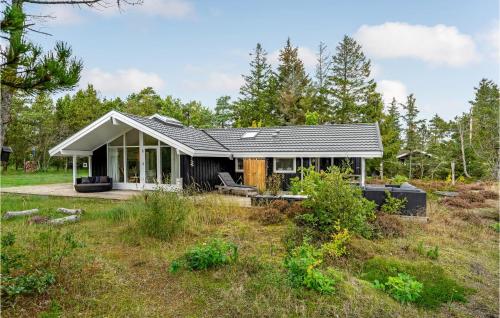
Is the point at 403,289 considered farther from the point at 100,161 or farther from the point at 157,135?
the point at 100,161

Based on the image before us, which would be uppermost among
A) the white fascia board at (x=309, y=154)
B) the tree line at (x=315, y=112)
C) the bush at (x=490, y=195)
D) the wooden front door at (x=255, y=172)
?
the tree line at (x=315, y=112)

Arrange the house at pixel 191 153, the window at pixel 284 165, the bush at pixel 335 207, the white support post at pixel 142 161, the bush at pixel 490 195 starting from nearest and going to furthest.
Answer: the bush at pixel 335 207
the house at pixel 191 153
the bush at pixel 490 195
the white support post at pixel 142 161
the window at pixel 284 165

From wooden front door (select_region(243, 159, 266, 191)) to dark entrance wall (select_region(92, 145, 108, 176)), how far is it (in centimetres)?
666

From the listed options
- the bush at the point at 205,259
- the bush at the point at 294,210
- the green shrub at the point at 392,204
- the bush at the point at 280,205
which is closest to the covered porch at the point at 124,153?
the bush at the point at 280,205

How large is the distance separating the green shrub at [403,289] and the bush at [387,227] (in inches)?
106

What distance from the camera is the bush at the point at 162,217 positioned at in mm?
6094

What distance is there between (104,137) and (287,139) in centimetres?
870

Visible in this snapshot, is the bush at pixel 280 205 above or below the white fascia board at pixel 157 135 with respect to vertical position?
below

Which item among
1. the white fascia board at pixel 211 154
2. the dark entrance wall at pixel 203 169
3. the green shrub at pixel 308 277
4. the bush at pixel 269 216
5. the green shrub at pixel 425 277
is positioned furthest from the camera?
the dark entrance wall at pixel 203 169

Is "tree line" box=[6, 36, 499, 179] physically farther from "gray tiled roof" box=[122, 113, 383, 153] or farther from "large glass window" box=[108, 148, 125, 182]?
"large glass window" box=[108, 148, 125, 182]

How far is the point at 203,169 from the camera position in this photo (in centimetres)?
1377

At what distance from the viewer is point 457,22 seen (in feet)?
46.7

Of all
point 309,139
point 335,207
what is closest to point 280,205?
point 335,207

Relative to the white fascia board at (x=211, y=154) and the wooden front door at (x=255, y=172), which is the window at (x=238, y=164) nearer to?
the wooden front door at (x=255, y=172)
